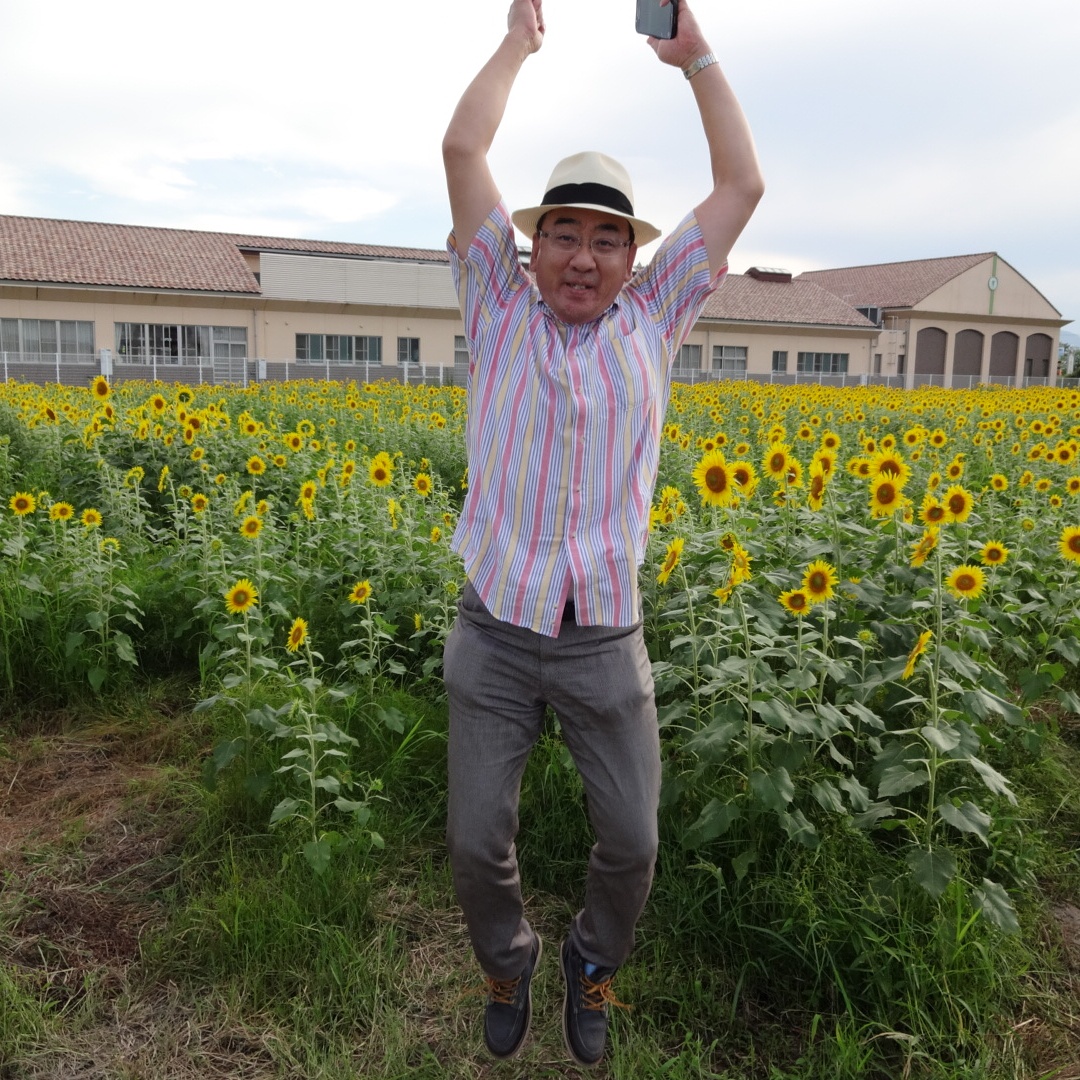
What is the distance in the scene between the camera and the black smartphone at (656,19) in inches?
94.7

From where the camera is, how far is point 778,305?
44.6 metres

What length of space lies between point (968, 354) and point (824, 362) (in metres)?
11.1

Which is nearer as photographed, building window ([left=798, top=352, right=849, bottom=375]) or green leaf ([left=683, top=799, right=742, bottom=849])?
green leaf ([left=683, top=799, right=742, bottom=849])

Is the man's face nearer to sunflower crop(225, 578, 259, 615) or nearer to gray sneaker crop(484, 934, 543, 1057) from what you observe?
gray sneaker crop(484, 934, 543, 1057)

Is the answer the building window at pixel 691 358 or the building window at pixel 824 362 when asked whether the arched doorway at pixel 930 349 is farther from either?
the building window at pixel 691 358

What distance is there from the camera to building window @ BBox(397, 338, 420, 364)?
3753cm

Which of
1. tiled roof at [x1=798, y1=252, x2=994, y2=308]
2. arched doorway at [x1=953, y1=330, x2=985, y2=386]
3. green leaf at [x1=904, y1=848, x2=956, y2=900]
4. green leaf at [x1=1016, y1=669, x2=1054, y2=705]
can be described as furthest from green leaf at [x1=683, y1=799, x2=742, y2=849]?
arched doorway at [x1=953, y1=330, x2=985, y2=386]

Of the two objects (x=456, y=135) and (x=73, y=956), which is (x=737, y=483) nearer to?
(x=456, y=135)

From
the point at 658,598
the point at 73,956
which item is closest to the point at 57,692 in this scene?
the point at 73,956

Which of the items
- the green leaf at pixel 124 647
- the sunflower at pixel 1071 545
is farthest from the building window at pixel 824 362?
the green leaf at pixel 124 647

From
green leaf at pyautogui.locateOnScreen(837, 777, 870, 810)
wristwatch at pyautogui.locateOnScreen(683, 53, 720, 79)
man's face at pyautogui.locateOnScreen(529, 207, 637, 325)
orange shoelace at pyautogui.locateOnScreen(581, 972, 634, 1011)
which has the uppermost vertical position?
wristwatch at pyautogui.locateOnScreen(683, 53, 720, 79)

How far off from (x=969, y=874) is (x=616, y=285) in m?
1.88

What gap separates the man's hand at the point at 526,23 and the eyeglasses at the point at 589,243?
0.51m

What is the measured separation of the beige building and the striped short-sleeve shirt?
85.8 ft
